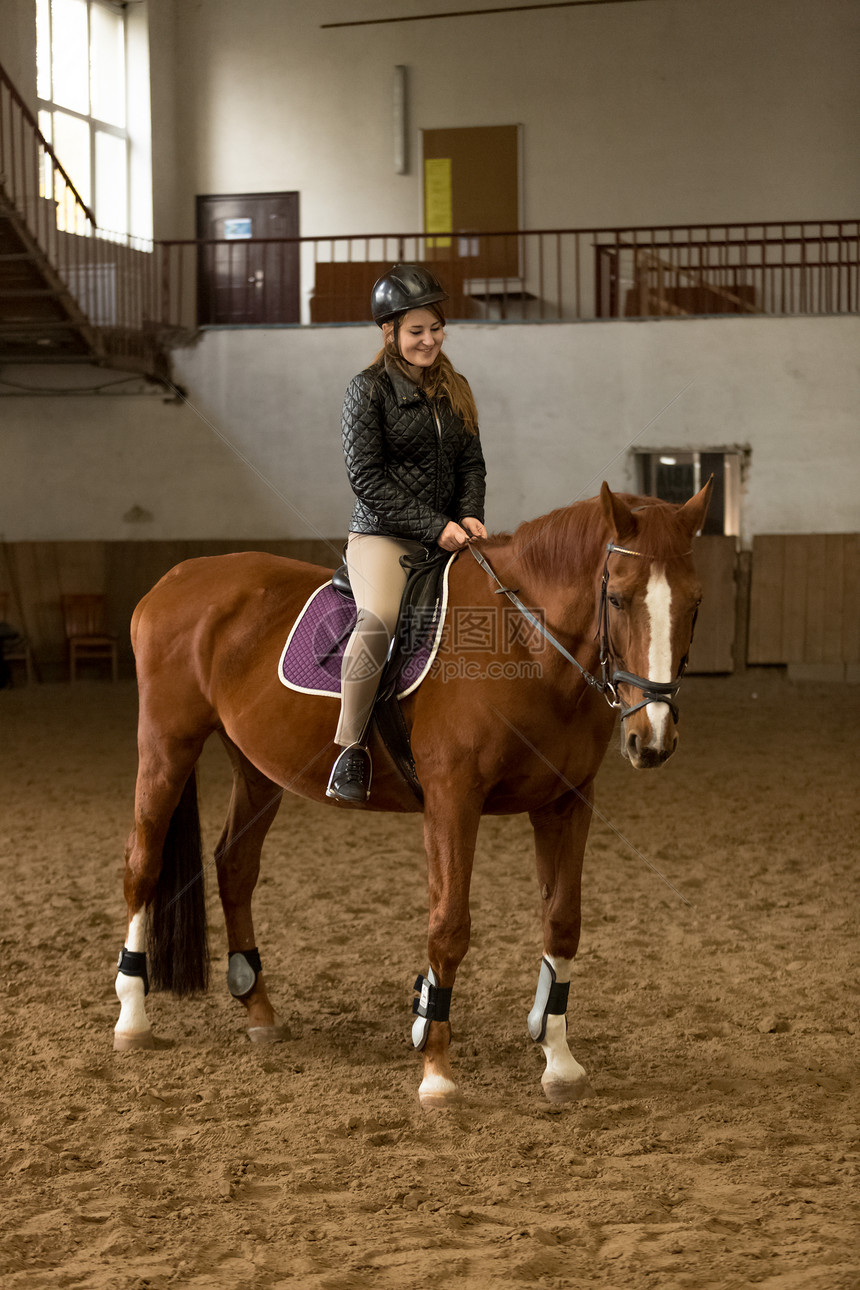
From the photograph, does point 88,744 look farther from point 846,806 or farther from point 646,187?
point 646,187

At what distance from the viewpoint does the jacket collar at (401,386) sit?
9.46 feet

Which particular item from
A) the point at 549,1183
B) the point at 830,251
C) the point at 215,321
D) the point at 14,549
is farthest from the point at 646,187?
the point at 549,1183

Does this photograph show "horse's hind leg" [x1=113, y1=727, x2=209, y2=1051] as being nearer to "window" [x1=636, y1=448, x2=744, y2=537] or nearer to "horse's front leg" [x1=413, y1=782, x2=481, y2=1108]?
"horse's front leg" [x1=413, y1=782, x2=481, y2=1108]

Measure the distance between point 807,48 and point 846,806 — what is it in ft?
37.3

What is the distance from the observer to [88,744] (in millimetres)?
8492

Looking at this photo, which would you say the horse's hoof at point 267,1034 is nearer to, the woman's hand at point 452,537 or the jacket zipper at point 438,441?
the woman's hand at point 452,537

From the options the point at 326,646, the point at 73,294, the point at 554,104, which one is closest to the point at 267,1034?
the point at 326,646

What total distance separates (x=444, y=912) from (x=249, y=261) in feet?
42.1

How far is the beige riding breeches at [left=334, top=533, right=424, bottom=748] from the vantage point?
112 inches

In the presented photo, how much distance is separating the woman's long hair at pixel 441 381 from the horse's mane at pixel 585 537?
0.38 m

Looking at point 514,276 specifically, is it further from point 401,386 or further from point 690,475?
point 401,386

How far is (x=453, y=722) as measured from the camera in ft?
9.04

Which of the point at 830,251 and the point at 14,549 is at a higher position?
the point at 830,251

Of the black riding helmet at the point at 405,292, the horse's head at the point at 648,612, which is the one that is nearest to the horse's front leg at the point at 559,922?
the horse's head at the point at 648,612
